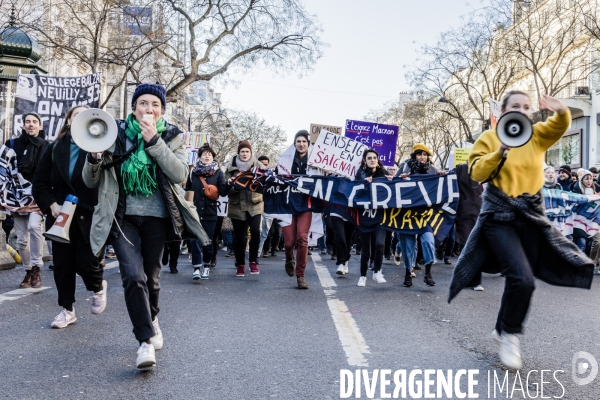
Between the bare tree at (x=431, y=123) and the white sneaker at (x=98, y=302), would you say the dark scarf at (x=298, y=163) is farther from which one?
the bare tree at (x=431, y=123)

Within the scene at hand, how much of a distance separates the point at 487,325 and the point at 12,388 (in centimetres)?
402

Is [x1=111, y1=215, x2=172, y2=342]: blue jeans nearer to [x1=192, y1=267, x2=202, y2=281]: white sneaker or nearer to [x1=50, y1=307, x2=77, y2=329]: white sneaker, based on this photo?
[x1=50, y1=307, x2=77, y2=329]: white sneaker

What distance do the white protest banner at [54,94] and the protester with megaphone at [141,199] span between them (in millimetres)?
8108

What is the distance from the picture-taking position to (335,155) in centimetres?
1186

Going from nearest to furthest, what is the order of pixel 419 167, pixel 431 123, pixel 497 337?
pixel 497 337, pixel 419 167, pixel 431 123

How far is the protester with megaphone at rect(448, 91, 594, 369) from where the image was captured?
186 inches

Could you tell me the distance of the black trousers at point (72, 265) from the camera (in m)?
6.32

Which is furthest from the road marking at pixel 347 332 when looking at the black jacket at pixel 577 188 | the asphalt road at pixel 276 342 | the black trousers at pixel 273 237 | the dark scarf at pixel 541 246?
the black trousers at pixel 273 237

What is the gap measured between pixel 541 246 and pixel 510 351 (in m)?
0.77

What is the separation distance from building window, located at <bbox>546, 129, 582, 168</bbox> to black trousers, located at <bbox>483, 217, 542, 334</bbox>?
38.2m

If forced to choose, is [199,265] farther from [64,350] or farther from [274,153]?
[274,153]

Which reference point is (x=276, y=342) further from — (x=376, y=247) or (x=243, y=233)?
(x=243, y=233)

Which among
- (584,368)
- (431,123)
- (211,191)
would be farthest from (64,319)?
(431,123)

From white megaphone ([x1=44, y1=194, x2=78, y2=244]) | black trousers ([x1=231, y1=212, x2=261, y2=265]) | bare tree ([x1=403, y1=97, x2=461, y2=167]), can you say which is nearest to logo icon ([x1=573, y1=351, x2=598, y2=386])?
white megaphone ([x1=44, y1=194, x2=78, y2=244])
